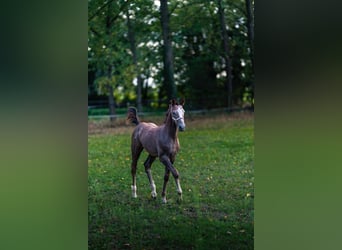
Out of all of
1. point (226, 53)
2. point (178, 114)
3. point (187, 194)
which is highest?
point (226, 53)

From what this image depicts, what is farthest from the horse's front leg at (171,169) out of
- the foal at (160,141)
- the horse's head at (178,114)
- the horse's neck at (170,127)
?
the horse's head at (178,114)

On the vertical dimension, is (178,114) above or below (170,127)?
above

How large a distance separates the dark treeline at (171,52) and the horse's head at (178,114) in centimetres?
14

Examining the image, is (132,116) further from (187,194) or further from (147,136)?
(187,194)

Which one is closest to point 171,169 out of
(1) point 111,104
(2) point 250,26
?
(1) point 111,104

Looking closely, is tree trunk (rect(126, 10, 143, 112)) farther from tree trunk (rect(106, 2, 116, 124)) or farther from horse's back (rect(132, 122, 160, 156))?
horse's back (rect(132, 122, 160, 156))

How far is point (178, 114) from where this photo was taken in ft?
14.9

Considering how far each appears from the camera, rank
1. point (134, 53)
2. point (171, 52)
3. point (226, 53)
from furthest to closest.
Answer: point (134, 53) < point (171, 52) < point (226, 53)

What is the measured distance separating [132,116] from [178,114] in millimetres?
501

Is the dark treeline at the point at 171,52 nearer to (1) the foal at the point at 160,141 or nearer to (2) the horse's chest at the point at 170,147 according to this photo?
(1) the foal at the point at 160,141

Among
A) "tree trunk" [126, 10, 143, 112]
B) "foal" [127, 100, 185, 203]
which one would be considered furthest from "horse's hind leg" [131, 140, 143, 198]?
"tree trunk" [126, 10, 143, 112]
